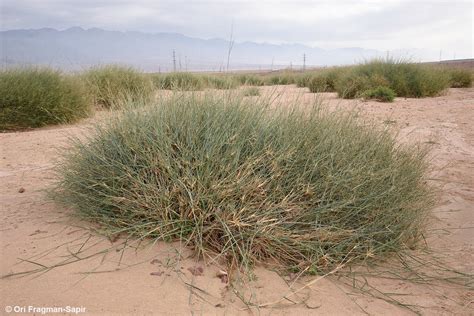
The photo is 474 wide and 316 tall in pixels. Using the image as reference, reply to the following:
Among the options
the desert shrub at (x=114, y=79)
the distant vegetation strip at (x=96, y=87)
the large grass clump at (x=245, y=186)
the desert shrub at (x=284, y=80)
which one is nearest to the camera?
the large grass clump at (x=245, y=186)

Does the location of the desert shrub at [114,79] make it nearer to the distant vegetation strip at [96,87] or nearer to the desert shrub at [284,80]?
the distant vegetation strip at [96,87]

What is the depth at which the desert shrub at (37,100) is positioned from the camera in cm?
862

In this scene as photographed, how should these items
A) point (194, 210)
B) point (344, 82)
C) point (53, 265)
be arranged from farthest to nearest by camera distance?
point (344, 82)
point (194, 210)
point (53, 265)

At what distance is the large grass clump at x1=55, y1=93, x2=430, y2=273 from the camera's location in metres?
2.85

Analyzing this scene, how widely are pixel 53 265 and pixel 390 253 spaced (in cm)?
233

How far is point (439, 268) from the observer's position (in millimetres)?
3137

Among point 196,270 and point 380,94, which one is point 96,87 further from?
point 196,270

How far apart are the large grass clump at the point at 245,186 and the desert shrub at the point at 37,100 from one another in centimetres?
570

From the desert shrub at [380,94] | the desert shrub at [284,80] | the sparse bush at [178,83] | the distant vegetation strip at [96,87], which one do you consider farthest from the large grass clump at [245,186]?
the desert shrub at [284,80]

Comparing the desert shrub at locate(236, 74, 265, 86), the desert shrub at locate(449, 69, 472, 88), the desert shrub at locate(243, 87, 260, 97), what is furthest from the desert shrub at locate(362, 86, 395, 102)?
the desert shrub at locate(243, 87, 260, 97)

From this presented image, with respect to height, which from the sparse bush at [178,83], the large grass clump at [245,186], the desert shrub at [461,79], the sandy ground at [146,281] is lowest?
the sandy ground at [146,281]

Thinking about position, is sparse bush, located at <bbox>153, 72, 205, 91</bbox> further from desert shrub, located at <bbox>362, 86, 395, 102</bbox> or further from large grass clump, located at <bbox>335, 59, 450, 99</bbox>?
large grass clump, located at <bbox>335, 59, 450, 99</bbox>

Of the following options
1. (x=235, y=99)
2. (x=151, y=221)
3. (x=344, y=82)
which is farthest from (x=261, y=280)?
(x=344, y=82)

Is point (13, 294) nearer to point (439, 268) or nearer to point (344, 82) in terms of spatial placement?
point (439, 268)
